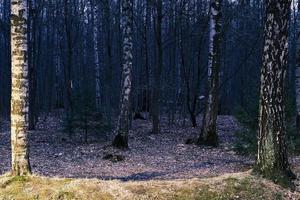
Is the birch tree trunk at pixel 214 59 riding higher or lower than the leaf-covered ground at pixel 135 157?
higher

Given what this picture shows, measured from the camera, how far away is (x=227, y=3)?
74.7ft

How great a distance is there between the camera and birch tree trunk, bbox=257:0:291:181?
25.5 ft

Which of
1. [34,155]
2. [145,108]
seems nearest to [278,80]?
[34,155]

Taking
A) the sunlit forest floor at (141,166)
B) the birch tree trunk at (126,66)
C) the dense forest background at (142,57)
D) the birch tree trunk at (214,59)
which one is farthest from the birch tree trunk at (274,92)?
the birch tree trunk at (214,59)

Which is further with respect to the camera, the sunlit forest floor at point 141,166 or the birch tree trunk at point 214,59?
the birch tree trunk at point 214,59

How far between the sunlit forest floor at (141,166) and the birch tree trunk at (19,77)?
71 centimetres

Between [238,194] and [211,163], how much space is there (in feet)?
15.6

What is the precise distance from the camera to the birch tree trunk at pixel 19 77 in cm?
693

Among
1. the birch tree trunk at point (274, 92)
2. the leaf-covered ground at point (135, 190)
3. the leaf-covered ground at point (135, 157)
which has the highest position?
the birch tree trunk at point (274, 92)

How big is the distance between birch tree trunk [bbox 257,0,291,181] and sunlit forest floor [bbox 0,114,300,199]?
51cm

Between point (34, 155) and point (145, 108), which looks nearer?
point (34, 155)

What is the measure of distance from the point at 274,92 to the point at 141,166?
4887mm

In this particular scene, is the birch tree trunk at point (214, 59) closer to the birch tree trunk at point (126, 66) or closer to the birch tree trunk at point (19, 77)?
the birch tree trunk at point (126, 66)

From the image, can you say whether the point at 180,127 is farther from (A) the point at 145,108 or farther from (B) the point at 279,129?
(B) the point at 279,129
